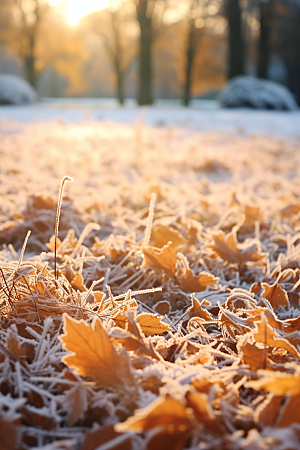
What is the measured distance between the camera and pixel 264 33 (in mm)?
17375

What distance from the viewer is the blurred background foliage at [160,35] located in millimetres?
15852

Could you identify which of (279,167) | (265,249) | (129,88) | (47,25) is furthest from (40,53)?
(129,88)

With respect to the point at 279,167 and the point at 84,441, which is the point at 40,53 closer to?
the point at 279,167

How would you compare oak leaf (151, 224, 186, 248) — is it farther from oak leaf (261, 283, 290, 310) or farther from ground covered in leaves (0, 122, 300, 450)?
oak leaf (261, 283, 290, 310)

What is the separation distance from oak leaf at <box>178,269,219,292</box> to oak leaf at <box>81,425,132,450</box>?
0.60m

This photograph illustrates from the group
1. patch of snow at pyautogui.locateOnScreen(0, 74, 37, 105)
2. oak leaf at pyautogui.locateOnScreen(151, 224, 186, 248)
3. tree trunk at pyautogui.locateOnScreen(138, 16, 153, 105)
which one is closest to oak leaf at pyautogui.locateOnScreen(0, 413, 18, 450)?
oak leaf at pyautogui.locateOnScreen(151, 224, 186, 248)

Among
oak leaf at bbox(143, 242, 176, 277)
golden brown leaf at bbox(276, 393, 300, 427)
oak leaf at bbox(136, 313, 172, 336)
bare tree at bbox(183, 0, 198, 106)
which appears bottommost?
oak leaf at bbox(136, 313, 172, 336)

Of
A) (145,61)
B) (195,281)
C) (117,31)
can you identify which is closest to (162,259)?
(195,281)

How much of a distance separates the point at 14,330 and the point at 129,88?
57.7 meters

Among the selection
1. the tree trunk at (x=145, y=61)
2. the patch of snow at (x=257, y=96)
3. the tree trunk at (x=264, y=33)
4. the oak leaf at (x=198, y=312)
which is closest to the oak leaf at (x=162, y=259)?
the oak leaf at (x=198, y=312)

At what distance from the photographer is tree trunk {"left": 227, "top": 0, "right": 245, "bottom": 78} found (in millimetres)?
14648

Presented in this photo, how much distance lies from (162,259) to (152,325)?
277 millimetres

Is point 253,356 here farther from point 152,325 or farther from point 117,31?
point 117,31

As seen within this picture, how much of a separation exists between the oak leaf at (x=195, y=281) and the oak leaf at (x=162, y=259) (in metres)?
0.04
